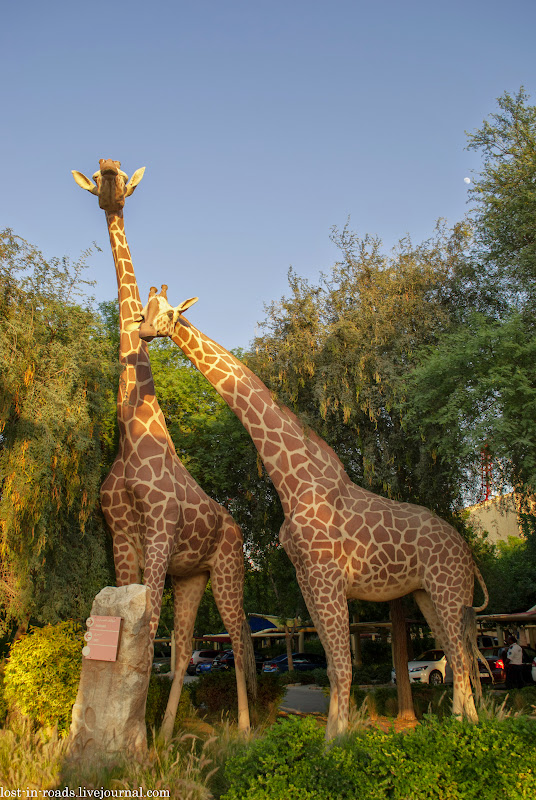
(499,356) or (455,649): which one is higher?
(499,356)

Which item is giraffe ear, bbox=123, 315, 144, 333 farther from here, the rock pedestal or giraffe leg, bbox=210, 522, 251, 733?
the rock pedestal

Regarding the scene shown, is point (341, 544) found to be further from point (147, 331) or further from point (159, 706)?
point (147, 331)

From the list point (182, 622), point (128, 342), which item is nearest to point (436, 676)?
point (182, 622)

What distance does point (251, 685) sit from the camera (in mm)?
12125

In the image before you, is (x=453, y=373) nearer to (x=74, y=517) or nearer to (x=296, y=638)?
(x=74, y=517)

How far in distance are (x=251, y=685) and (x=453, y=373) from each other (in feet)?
22.8

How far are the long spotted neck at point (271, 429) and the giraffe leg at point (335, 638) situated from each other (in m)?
1.46

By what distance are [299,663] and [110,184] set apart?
1036 inches

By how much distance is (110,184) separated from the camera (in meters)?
11.5

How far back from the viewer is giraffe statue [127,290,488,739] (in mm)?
10086

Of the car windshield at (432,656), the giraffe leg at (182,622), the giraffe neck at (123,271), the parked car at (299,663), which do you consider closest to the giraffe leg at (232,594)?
the giraffe leg at (182,622)

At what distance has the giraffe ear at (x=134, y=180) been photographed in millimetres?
12047

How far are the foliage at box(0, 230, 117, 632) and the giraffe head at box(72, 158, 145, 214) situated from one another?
64.7 inches

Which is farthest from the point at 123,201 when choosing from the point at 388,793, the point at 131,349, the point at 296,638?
the point at 296,638
